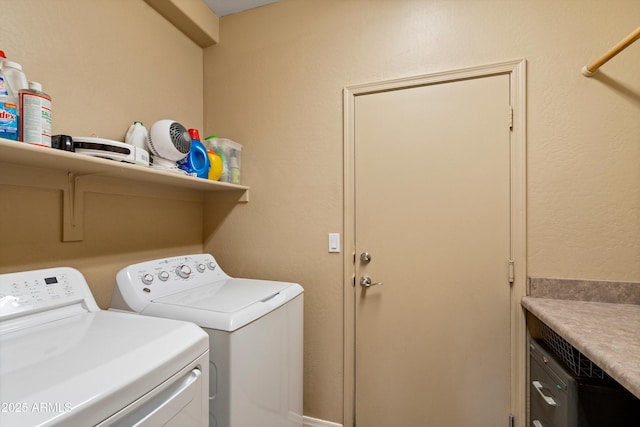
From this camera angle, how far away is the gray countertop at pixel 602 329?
856mm

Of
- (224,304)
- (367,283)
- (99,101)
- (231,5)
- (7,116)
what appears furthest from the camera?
(231,5)

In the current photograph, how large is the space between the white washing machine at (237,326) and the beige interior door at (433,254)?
48 cm

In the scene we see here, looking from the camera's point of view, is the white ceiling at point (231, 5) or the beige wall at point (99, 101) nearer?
the beige wall at point (99, 101)

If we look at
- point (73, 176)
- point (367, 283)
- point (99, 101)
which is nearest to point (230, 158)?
point (99, 101)

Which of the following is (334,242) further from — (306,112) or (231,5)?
(231,5)

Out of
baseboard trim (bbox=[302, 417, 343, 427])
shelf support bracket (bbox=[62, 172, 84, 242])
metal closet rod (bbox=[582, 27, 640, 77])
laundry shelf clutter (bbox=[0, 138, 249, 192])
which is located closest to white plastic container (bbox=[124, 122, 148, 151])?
laundry shelf clutter (bbox=[0, 138, 249, 192])

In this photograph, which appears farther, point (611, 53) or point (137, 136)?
point (137, 136)

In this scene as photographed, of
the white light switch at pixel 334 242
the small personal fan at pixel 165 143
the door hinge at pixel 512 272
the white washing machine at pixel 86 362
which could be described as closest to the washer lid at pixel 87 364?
the white washing machine at pixel 86 362

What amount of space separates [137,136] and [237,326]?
111cm

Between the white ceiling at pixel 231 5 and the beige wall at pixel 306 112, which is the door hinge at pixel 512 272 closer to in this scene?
the beige wall at pixel 306 112

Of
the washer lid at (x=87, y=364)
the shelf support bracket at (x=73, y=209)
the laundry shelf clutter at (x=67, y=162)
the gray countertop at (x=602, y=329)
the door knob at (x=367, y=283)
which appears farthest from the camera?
the door knob at (x=367, y=283)

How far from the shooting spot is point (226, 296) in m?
1.37

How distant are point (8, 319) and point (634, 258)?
95.0 inches

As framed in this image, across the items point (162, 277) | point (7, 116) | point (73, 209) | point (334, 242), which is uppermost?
point (7, 116)
